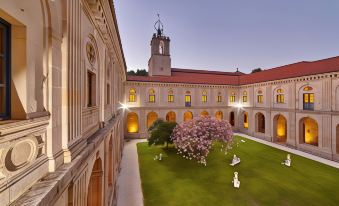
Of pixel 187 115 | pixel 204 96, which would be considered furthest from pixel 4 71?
pixel 187 115

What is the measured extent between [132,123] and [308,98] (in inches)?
975

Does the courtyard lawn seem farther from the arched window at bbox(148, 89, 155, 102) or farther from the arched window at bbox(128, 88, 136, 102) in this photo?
the arched window at bbox(148, 89, 155, 102)

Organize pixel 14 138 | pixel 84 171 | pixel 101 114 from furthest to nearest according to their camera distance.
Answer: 1. pixel 101 114
2. pixel 84 171
3. pixel 14 138

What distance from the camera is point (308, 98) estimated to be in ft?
68.3

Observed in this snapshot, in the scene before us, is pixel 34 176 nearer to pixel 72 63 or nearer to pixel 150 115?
pixel 72 63

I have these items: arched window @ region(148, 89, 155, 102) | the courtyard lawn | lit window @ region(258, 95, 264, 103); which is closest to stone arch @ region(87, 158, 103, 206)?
the courtyard lawn

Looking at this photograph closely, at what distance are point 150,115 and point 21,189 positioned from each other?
2789cm

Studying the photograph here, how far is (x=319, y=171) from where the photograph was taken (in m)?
14.7

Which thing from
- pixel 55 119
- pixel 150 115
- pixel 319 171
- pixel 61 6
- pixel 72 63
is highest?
pixel 61 6

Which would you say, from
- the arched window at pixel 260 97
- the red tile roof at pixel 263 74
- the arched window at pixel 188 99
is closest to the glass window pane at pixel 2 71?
the red tile roof at pixel 263 74

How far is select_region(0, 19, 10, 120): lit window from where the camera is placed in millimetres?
2254

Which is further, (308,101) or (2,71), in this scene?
(308,101)

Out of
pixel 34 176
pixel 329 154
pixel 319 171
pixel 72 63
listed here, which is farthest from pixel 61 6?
pixel 329 154

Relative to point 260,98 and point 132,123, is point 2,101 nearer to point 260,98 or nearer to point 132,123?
point 132,123
